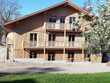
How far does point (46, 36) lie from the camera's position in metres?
47.3

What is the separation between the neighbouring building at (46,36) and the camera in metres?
46.7

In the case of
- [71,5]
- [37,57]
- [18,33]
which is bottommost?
[37,57]

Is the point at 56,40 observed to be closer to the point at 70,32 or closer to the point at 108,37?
the point at 70,32

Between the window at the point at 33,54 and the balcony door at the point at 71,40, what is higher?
the balcony door at the point at 71,40

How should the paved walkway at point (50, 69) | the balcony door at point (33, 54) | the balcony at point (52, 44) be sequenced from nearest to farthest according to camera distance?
the paved walkway at point (50, 69) → the balcony at point (52, 44) → the balcony door at point (33, 54)

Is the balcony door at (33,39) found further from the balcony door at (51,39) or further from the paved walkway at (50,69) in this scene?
the paved walkway at (50,69)

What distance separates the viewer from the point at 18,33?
4716cm

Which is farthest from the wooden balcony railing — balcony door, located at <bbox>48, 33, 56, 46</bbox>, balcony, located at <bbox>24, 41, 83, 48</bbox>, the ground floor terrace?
the ground floor terrace

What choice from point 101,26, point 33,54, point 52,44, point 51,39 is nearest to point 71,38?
point 51,39

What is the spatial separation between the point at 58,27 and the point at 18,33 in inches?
227

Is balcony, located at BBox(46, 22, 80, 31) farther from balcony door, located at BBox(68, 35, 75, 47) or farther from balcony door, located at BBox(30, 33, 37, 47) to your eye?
balcony door, located at BBox(30, 33, 37, 47)

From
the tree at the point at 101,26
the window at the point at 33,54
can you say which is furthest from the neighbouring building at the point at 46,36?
the tree at the point at 101,26

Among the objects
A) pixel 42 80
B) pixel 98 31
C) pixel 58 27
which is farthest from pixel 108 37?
pixel 58 27

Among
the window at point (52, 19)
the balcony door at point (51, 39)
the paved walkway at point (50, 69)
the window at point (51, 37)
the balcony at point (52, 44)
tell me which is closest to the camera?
the paved walkway at point (50, 69)
